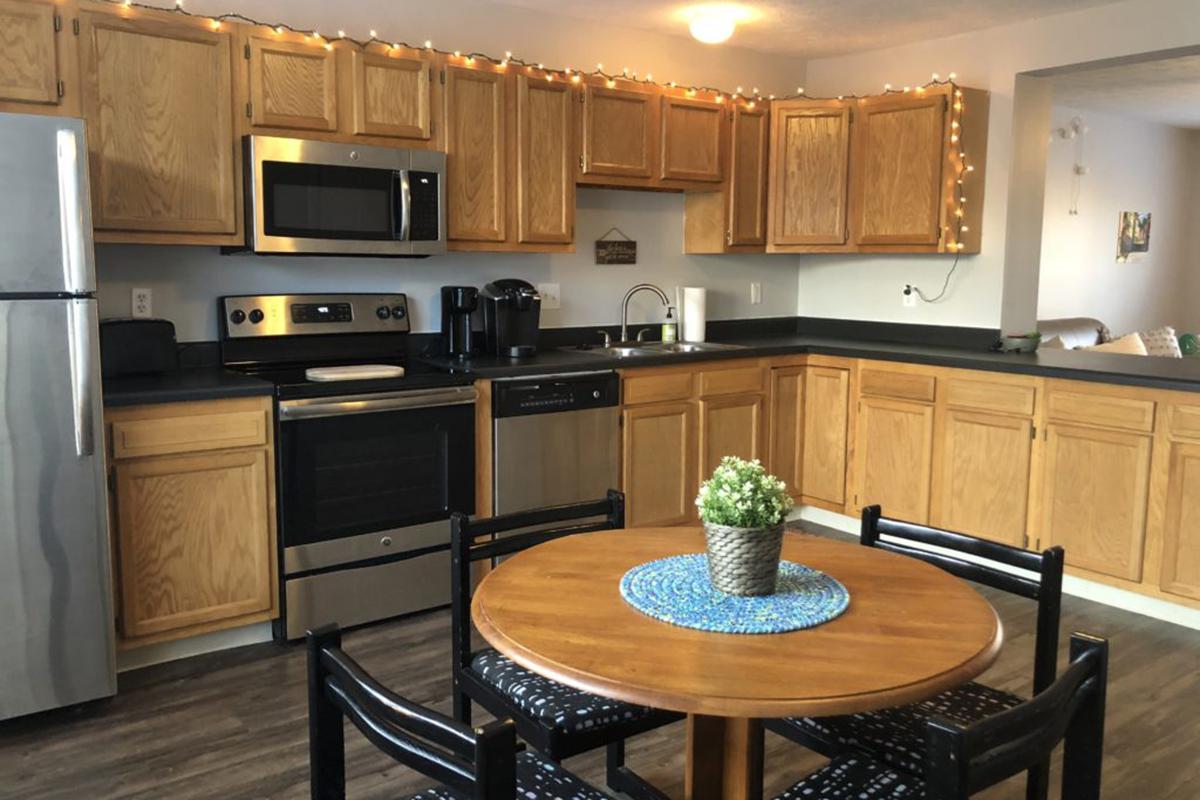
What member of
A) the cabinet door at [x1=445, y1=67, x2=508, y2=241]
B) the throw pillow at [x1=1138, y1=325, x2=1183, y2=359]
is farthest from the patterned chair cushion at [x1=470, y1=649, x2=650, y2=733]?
the throw pillow at [x1=1138, y1=325, x2=1183, y2=359]

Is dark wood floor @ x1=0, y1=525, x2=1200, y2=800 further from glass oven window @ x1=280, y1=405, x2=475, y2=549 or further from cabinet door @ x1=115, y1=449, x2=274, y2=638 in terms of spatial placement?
glass oven window @ x1=280, y1=405, x2=475, y2=549

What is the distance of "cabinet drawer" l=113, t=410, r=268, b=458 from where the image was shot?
2.94 m

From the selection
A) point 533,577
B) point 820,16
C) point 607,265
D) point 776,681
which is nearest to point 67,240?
point 533,577

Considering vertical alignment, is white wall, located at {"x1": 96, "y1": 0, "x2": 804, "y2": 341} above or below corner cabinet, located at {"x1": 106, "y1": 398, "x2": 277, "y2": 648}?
above

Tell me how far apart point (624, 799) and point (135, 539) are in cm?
169

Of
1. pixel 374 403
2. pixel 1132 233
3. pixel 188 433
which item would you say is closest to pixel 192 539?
pixel 188 433

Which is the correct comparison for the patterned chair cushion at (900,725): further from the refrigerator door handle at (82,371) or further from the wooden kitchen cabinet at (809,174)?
the wooden kitchen cabinet at (809,174)

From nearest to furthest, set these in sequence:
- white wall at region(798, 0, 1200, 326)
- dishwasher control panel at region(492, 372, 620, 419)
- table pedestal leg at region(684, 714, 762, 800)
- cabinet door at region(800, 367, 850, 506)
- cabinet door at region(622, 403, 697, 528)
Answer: table pedestal leg at region(684, 714, 762, 800), dishwasher control panel at region(492, 372, 620, 419), white wall at region(798, 0, 1200, 326), cabinet door at region(622, 403, 697, 528), cabinet door at region(800, 367, 850, 506)

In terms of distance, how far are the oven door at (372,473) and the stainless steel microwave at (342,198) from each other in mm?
592

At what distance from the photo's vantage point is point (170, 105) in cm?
320

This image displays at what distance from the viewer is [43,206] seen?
101 inches

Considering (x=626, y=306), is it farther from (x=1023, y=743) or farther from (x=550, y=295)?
(x=1023, y=743)

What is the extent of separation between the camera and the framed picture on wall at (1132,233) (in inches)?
304

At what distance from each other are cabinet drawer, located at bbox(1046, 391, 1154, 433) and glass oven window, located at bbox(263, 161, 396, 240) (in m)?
2.63
